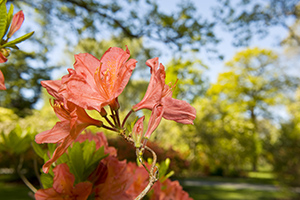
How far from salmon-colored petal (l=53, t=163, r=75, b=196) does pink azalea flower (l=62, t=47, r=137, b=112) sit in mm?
257

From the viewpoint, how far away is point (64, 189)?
700 millimetres

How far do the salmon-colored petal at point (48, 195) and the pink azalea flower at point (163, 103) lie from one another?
33cm

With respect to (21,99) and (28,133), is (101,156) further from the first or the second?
(21,99)

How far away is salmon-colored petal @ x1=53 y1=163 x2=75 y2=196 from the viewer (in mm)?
688

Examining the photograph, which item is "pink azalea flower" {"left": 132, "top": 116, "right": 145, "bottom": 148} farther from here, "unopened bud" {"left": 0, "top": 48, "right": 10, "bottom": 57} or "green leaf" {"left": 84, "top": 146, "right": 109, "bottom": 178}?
"unopened bud" {"left": 0, "top": 48, "right": 10, "bottom": 57}

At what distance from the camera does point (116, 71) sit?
0.61 meters

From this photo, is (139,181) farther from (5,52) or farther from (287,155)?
(287,155)

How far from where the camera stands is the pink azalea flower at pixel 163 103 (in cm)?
60

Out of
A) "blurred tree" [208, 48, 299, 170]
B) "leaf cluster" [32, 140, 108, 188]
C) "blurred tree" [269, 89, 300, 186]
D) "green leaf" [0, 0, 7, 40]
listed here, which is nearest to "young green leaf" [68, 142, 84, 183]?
"leaf cluster" [32, 140, 108, 188]

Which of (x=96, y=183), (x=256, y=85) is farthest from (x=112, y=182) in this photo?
(x=256, y=85)

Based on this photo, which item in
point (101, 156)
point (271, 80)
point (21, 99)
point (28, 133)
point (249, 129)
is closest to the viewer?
point (101, 156)

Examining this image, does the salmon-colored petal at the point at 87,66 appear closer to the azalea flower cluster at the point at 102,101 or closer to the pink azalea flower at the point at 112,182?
the azalea flower cluster at the point at 102,101

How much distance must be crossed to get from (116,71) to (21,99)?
2298 centimetres

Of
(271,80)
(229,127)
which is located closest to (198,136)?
(229,127)
